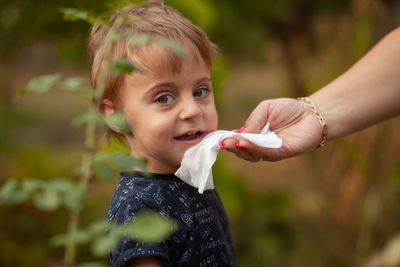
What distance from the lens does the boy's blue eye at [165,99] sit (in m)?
1.48

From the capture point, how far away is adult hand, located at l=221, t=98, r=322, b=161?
70.8 inches

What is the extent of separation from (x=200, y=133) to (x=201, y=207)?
255 mm

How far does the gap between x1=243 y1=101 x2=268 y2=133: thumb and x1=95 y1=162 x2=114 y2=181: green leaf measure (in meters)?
1.01

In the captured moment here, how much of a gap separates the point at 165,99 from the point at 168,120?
0.07 m

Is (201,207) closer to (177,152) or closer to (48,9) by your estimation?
(177,152)

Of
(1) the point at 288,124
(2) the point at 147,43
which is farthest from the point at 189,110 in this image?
(1) the point at 288,124

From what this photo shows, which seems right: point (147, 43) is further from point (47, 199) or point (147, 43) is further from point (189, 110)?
point (47, 199)

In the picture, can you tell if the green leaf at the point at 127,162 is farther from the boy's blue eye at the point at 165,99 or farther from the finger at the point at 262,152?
the finger at the point at 262,152

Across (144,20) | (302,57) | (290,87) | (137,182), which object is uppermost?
(144,20)

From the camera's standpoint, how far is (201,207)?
5.23ft

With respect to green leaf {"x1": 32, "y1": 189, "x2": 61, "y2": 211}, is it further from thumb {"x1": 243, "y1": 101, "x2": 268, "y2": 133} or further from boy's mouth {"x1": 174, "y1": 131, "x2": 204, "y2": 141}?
thumb {"x1": 243, "y1": 101, "x2": 268, "y2": 133}

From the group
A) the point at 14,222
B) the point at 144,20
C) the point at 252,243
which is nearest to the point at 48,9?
the point at 14,222

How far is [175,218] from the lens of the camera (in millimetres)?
1448

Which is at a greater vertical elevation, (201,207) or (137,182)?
(137,182)
